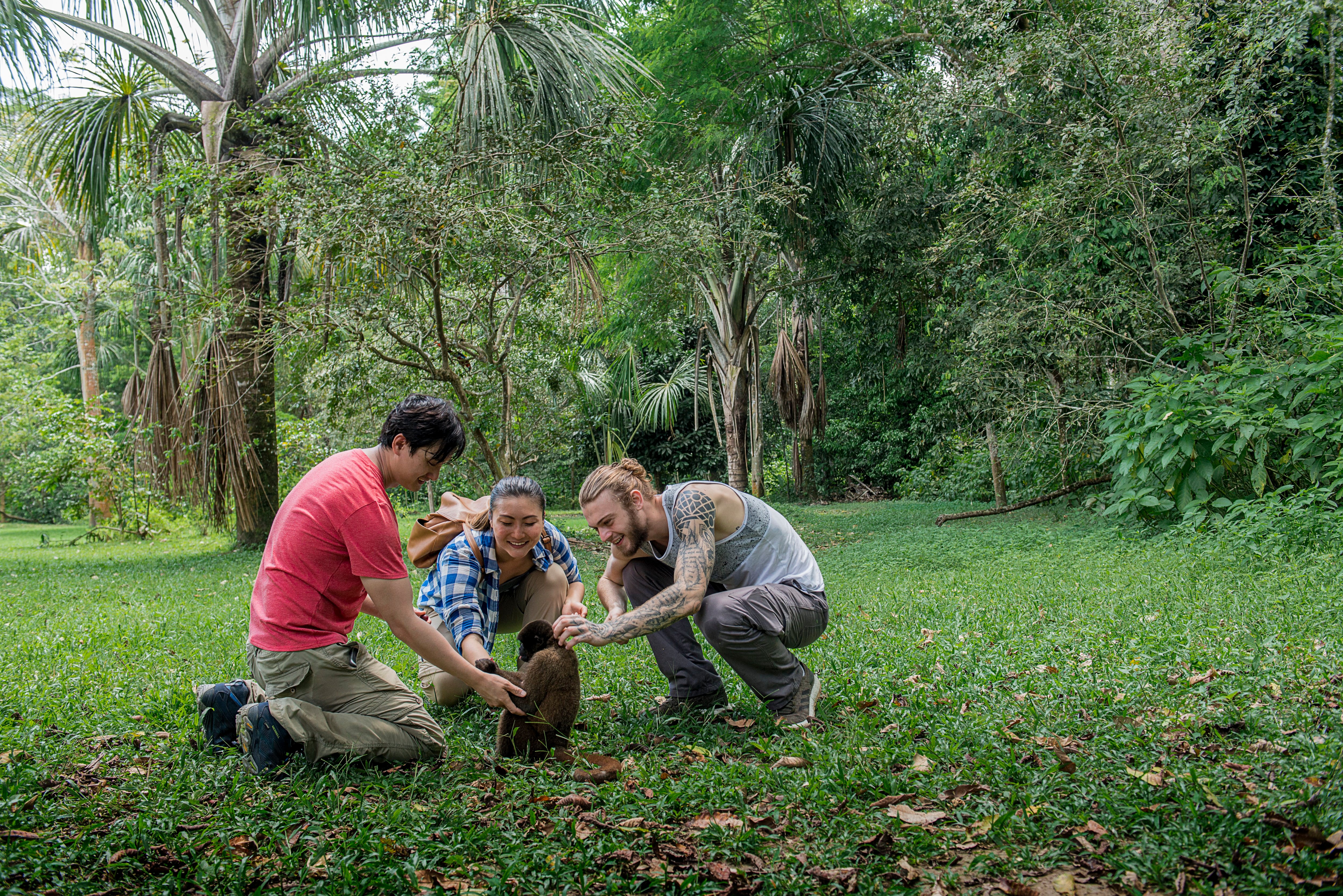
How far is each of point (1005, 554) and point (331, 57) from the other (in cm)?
877

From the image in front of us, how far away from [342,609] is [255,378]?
8329 mm

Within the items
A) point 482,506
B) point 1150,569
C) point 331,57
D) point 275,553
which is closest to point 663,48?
point 331,57

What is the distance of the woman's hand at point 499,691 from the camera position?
10.2ft

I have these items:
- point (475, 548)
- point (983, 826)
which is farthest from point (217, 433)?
point (983, 826)

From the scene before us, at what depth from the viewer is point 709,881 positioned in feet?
7.65

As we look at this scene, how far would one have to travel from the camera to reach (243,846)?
2566 millimetres

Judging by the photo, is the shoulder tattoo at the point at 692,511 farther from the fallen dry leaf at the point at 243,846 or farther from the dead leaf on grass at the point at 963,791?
the fallen dry leaf at the point at 243,846

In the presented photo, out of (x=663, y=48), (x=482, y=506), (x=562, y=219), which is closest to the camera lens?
(x=482, y=506)

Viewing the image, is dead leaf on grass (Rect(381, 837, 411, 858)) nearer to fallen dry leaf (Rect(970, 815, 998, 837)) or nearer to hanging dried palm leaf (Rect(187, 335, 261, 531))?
fallen dry leaf (Rect(970, 815, 998, 837))

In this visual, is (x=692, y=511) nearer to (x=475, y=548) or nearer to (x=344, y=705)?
(x=475, y=548)

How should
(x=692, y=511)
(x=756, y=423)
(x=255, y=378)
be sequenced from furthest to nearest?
(x=756, y=423) → (x=255, y=378) → (x=692, y=511)

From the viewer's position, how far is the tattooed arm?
3.24 metres

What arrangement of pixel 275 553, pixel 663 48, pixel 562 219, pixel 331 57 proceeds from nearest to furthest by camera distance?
pixel 275 553 → pixel 562 219 → pixel 331 57 → pixel 663 48

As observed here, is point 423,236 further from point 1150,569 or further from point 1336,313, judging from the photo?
point 1336,313
